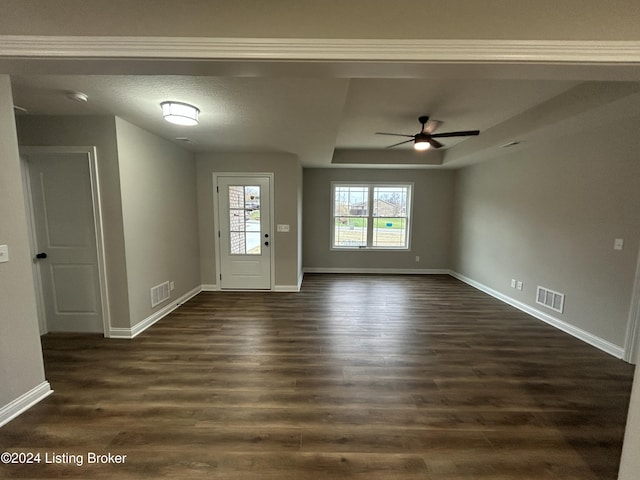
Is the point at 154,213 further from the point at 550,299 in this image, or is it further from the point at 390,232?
the point at 550,299

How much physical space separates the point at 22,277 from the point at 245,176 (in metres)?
3.09

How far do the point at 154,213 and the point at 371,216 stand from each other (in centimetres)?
442

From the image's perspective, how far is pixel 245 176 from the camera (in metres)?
4.48

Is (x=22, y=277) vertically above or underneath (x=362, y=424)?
above

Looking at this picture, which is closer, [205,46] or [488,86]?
A: [205,46]

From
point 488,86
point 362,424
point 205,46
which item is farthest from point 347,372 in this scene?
point 488,86

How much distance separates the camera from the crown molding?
117cm

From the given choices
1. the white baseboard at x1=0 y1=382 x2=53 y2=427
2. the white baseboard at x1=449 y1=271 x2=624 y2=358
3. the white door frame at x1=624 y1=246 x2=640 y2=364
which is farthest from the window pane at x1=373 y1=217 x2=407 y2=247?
the white baseboard at x1=0 y1=382 x2=53 y2=427

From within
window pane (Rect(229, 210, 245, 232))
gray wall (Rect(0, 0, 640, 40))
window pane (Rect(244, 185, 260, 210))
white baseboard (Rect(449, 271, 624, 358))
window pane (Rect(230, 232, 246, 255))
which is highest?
gray wall (Rect(0, 0, 640, 40))

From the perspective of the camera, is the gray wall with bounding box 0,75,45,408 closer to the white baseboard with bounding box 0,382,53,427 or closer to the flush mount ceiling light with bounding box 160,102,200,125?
the white baseboard with bounding box 0,382,53,427

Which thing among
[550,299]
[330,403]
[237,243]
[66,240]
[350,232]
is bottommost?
[330,403]

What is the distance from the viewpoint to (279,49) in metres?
1.18

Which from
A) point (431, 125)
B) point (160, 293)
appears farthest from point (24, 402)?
point (431, 125)

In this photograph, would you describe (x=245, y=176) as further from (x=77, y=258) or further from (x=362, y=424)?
(x=362, y=424)
